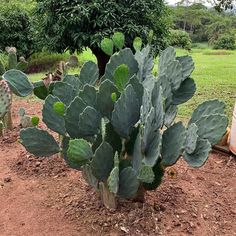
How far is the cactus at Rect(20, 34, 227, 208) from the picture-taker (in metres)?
1.78

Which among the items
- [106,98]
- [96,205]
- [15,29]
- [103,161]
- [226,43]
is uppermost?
[106,98]

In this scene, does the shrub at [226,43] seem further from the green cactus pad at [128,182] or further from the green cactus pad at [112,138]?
the green cactus pad at [128,182]

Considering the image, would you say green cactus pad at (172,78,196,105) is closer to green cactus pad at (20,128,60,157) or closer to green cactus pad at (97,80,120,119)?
green cactus pad at (97,80,120,119)

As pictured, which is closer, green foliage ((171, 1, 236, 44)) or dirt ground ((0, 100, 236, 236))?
dirt ground ((0, 100, 236, 236))

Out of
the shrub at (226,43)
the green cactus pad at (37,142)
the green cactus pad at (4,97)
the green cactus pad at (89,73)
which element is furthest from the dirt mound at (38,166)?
the shrub at (226,43)

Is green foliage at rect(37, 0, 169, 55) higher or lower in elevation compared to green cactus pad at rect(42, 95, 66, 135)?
lower

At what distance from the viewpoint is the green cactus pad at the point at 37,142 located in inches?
80.2

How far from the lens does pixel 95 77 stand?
2.24 metres

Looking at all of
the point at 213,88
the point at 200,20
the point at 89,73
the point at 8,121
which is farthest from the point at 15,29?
the point at 200,20

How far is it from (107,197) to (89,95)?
51 centimetres

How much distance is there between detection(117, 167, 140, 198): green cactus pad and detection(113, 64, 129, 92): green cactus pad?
40cm

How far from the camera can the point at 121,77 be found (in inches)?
75.8

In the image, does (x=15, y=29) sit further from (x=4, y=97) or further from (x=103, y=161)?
(x=103, y=161)

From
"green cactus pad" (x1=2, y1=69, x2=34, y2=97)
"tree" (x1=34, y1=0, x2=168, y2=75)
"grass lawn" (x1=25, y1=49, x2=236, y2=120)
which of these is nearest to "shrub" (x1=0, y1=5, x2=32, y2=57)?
"tree" (x1=34, y1=0, x2=168, y2=75)
